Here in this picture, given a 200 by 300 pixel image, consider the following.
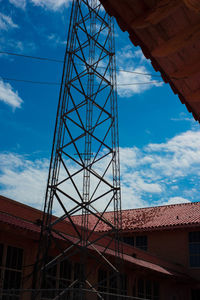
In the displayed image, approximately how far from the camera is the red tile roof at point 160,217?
86.8ft

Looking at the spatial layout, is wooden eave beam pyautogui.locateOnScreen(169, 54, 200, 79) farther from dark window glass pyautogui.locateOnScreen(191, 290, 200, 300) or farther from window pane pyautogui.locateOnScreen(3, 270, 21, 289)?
dark window glass pyautogui.locateOnScreen(191, 290, 200, 300)

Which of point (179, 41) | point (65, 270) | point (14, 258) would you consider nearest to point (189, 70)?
point (179, 41)

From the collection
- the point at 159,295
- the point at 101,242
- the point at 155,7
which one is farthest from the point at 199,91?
the point at 159,295

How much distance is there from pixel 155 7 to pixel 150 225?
26.1m

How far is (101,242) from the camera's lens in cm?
1872

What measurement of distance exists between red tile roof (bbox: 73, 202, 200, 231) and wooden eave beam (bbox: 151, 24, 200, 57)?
79.9 ft

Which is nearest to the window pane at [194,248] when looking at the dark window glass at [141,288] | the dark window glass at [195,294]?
the dark window glass at [195,294]

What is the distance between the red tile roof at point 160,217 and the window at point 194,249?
43.3 inches

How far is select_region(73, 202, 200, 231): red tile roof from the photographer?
26.5m

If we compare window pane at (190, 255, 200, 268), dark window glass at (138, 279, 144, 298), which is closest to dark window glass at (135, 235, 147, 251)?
window pane at (190, 255, 200, 268)

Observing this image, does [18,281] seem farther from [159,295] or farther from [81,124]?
[159,295]

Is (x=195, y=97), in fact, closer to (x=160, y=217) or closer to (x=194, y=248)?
(x=194, y=248)

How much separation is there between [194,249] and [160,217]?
3.89m

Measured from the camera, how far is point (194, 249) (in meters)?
25.8
